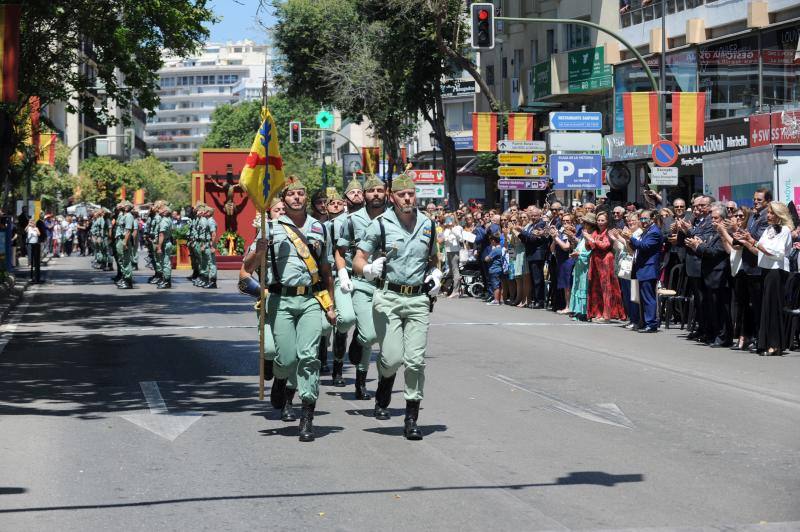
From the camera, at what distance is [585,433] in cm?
1011

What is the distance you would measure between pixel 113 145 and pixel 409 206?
Answer: 13615 centimetres

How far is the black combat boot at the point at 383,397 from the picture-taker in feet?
34.9

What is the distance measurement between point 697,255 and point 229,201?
78.0 ft

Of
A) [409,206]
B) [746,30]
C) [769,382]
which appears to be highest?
[746,30]

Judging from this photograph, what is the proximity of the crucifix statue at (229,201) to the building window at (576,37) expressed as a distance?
13.7 m

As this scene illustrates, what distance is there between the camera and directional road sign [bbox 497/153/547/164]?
3581cm

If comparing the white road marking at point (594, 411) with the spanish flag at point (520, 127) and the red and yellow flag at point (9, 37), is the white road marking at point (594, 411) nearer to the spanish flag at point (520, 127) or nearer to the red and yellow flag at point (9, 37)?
the red and yellow flag at point (9, 37)

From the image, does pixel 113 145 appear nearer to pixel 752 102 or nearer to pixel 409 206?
pixel 752 102

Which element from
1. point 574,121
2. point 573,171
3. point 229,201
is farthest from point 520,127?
point 229,201

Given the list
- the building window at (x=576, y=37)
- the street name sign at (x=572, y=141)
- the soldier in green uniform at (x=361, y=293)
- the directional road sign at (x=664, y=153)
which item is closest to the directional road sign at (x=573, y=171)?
the street name sign at (x=572, y=141)

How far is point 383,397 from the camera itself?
1078cm

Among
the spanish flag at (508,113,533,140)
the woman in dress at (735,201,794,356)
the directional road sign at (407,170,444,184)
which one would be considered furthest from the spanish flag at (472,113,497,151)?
the woman in dress at (735,201,794,356)

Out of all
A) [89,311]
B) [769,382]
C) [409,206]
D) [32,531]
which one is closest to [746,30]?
[89,311]

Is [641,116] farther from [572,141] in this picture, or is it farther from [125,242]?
[125,242]
